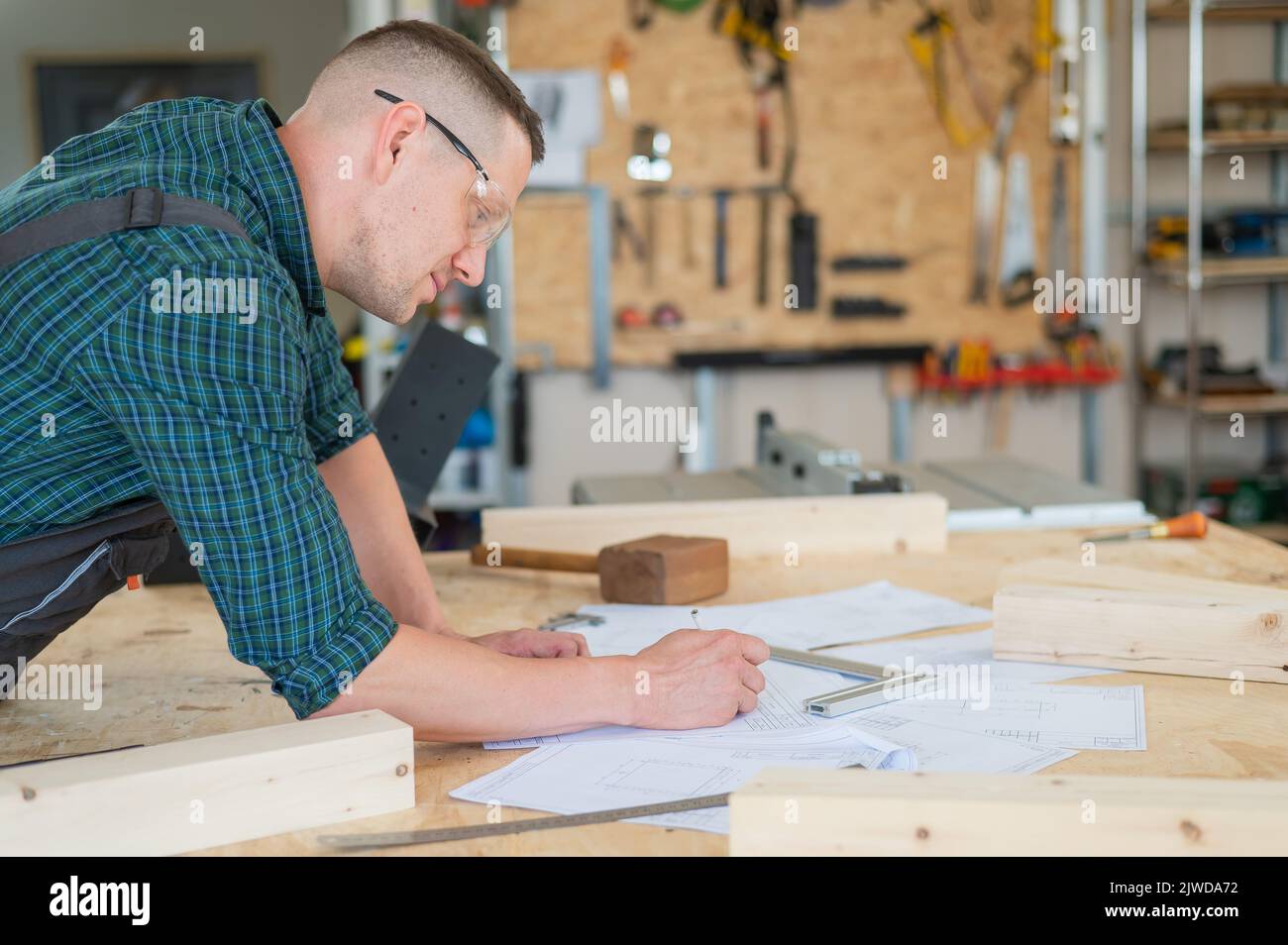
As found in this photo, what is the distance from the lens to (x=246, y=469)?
1.16m

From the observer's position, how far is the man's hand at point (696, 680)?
1.36 meters

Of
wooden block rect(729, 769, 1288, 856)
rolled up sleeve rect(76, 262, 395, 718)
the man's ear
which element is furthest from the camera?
the man's ear

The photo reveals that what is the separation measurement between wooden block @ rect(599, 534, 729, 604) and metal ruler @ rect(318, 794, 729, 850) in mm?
817

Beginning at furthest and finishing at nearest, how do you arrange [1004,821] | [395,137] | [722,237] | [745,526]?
[722,237], [745,526], [395,137], [1004,821]

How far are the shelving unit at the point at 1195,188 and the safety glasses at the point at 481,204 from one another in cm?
404

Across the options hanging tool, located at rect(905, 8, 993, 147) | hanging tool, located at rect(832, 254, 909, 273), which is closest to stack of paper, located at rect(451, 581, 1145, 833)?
hanging tool, located at rect(832, 254, 909, 273)

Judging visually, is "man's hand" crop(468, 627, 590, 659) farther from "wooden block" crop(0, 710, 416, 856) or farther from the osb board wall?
the osb board wall

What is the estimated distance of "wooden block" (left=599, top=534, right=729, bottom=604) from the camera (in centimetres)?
196

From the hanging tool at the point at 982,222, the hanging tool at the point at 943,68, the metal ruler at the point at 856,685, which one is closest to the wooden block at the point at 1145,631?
the metal ruler at the point at 856,685

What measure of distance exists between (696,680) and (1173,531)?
53.6 inches

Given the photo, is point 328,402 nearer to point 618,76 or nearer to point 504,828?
point 504,828

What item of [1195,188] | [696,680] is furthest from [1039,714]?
[1195,188]

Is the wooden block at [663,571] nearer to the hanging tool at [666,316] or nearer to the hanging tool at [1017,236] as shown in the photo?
the hanging tool at [666,316]

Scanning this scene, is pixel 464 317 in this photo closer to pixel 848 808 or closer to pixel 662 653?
pixel 662 653
